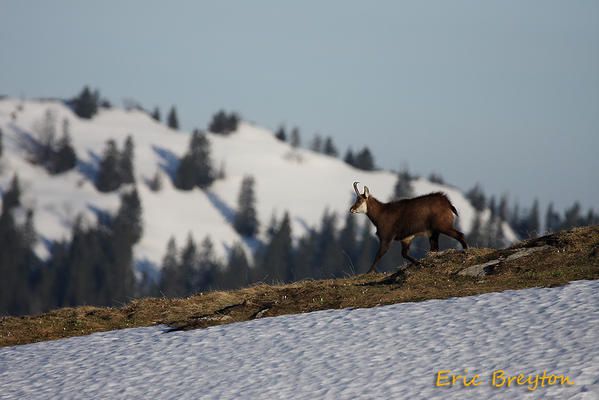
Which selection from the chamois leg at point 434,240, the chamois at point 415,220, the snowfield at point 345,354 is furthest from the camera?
the chamois leg at point 434,240

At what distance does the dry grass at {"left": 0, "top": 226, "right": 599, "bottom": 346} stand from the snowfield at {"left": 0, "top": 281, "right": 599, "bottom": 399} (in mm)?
758

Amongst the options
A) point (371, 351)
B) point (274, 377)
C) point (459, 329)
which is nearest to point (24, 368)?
point (274, 377)

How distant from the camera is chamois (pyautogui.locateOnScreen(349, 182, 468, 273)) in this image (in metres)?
27.9

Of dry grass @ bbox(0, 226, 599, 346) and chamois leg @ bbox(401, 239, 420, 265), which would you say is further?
chamois leg @ bbox(401, 239, 420, 265)

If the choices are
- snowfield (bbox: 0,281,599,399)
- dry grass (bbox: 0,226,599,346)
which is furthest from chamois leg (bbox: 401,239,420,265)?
snowfield (bbox: 0,281,599,399)

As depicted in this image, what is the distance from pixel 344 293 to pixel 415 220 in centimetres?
487

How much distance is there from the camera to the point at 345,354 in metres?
19.9

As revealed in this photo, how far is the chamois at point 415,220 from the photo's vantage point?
27.9 meters

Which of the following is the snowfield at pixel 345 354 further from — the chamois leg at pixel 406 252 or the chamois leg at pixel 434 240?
the chamois leg at pixel 434 240

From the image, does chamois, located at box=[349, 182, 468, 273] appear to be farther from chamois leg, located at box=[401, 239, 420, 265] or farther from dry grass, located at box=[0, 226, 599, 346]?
dry grass, located at box=[0, 226, 599, 346]

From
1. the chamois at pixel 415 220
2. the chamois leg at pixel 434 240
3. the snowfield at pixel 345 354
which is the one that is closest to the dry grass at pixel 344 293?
the snowfield at pixel 345 354

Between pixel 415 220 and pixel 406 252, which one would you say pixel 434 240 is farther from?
pixel 406 252

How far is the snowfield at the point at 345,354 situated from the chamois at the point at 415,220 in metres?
5.65

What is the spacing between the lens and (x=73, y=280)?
192375 mm
